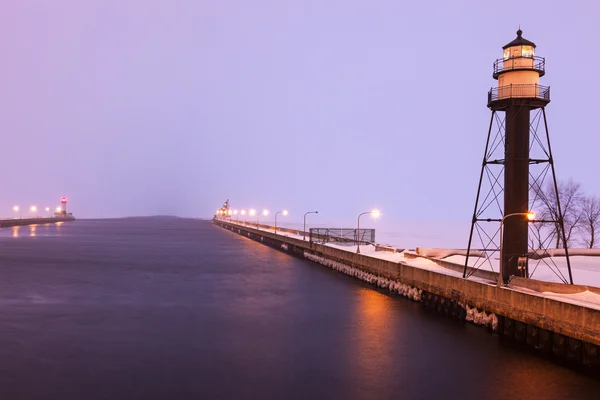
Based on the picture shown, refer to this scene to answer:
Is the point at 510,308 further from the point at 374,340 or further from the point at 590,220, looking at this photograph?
the point at 590,220

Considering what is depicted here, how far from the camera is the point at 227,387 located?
1952 cm

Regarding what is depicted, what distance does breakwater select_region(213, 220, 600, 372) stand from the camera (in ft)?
65.6

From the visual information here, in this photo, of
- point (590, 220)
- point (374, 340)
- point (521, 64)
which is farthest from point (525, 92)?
point (590, 220)

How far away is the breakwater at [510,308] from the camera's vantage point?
20.0m

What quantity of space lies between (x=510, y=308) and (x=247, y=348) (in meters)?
13.7

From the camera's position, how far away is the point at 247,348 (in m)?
25.2

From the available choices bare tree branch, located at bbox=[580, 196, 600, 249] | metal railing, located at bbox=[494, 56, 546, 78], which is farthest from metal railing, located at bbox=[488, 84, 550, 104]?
bare tree branch, located at bbox=[580, 196, 600, 249]

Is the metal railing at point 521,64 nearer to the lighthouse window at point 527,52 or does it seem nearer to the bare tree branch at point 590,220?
the lighthouse window at point 527,52

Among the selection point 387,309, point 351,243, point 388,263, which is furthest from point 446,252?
point 351,243

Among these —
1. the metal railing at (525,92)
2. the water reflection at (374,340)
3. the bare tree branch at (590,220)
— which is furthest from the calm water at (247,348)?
the bare tree branch at (590,220)

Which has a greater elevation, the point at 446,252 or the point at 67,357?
the point at 446,252

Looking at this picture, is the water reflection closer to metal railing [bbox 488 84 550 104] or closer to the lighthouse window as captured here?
metal railing [bbox 488 84 550 104]

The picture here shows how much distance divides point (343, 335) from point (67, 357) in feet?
47.3

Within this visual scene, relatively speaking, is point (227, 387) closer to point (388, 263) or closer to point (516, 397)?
point (516, 397)
